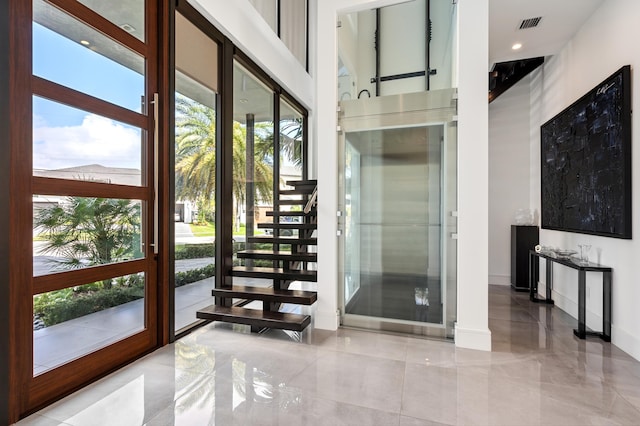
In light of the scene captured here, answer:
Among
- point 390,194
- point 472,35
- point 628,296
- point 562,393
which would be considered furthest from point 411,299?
point 472,35

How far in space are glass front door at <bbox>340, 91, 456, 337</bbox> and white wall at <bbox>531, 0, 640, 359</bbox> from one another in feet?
4.94

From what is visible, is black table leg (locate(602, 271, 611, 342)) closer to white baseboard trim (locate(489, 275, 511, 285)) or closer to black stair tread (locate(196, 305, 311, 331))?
white baseboard trim (locate(489, 275, 511, 285))

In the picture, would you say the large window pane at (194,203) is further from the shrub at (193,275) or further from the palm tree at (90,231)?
the palm tree at (90,231)

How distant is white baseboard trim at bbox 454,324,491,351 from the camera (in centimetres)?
285

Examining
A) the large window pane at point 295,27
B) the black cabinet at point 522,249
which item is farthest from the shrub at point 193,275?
the black cabinet at point 522,249

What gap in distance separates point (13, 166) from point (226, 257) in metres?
2.23

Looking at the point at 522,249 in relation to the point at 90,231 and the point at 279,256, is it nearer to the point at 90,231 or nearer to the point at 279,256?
the point at 279,256

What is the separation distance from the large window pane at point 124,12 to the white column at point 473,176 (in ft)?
9.68

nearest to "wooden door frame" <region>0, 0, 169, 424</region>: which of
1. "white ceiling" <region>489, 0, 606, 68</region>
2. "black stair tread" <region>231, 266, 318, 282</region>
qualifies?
"black stair tread" <region>231, 266, 318, 282</region>

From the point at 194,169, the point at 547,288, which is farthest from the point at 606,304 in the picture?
the point at 194,169

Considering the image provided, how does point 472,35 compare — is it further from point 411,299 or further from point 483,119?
point 411,299

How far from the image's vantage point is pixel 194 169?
346 centimetres

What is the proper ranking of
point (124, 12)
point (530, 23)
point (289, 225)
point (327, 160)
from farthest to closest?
point (289, 225)
point (530, 23)
point (327, 160)
point (124, 12)

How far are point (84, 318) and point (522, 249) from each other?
225 inches
